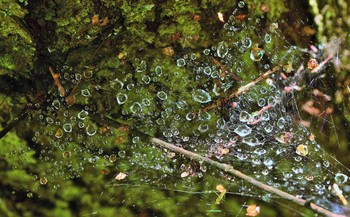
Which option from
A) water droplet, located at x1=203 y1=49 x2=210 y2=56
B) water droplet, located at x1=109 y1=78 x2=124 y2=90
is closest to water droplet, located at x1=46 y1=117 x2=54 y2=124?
water droplet, located at x1=109 y1=78 x2=124 y2=90

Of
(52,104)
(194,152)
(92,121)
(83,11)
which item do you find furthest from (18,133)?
(194,152)

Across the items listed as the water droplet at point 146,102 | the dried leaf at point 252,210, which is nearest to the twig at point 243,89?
the water droplet at point 146,102

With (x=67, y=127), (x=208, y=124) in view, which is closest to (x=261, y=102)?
(x=208, y=124)

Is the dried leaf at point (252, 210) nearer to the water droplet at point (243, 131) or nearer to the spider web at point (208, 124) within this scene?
the spider web at point (208, 124)

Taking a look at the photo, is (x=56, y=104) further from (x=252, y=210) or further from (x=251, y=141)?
(x=252, y=210)

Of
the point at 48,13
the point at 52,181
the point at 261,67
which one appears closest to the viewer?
the point at 48,13

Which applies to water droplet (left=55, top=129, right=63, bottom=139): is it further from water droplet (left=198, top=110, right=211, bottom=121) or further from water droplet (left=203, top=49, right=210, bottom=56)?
water droplet (left=203, top=49, right=210, bottom=56)

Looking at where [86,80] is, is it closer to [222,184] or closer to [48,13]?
[48,13]
